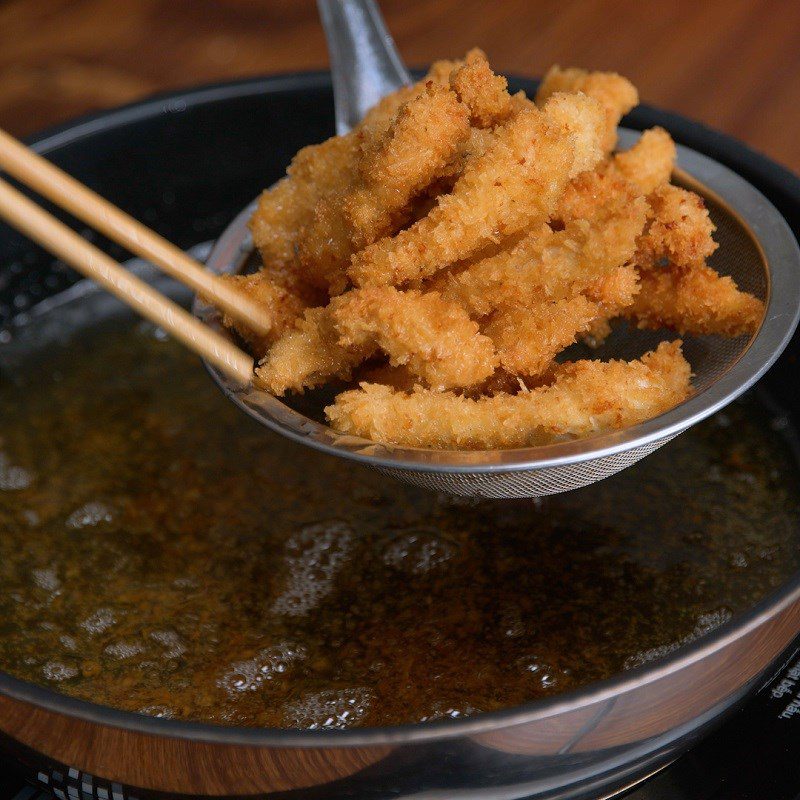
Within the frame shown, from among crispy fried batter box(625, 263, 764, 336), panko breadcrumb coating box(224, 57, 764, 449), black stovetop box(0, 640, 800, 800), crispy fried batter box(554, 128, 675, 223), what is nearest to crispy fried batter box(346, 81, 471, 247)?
panko breadcrumb coating box(224, 57, 764, 449)

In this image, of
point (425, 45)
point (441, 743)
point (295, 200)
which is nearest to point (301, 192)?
point (295, 200)

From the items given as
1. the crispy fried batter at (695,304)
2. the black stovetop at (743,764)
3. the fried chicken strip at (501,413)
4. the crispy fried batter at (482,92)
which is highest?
the crispy fried batter at (482,92)

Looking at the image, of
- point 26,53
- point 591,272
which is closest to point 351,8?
point 591,272

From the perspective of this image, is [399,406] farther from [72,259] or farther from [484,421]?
[72,259]

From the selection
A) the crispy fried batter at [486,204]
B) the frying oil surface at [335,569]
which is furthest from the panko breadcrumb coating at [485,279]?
the frying oil surface at [335,569]

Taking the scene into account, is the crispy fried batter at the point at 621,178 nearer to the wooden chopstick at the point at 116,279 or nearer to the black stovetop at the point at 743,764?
the wooden chopstick at the point at 116,279

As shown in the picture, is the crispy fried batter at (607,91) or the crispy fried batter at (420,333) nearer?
the crispy fried batter at (420,333)

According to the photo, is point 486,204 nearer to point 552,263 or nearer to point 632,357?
point 552,263
